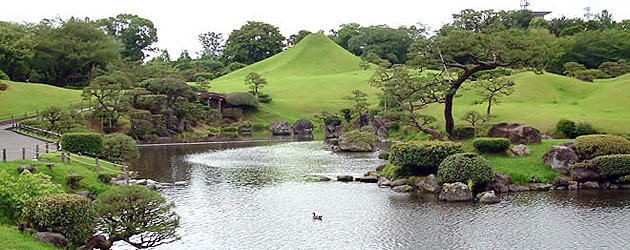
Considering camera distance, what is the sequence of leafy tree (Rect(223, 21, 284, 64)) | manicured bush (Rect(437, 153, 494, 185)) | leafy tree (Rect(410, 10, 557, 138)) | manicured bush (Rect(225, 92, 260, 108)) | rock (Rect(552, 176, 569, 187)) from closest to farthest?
manicured bush (Rect(437, 153, 494, 185)) → rock (Rect(552, 176, 569, 187)) → leafy tree (Rect(410, 10, 557, 138)) → manicured bush (Rect(225, 92, 260, 108)) → leafy tree (Rect(223, 21, 284, 64))

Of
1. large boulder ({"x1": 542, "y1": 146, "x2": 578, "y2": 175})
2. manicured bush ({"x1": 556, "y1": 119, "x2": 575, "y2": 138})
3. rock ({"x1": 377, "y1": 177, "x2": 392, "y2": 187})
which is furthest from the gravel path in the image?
manicured bush ({"x1": 556, "y1": 119, "x2": 575, "y2": 138})

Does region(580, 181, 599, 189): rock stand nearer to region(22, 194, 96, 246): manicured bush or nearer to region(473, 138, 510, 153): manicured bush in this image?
region(473, 138, 510, 153): manicured bush

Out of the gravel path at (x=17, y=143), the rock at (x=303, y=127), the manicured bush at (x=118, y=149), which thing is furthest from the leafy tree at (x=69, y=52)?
the manicured bush at (x=118, y=149)

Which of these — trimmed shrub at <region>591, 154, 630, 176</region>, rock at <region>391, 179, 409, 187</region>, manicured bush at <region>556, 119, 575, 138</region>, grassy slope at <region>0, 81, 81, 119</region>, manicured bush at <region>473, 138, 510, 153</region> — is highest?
grassy slope at <region>0, 81, 81, 119</region>

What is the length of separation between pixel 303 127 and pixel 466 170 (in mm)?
48920

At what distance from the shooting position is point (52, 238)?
15.4 meters

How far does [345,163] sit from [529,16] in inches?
3895

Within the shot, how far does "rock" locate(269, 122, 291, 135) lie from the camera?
7281cm

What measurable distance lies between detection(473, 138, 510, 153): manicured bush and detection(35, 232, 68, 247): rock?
75.2 feet

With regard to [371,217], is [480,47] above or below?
above

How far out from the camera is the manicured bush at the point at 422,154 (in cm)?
2891

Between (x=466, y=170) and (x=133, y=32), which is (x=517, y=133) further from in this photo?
(x=133, y=32)

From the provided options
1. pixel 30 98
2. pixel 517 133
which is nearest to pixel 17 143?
pixel 517 133

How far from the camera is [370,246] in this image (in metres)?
18.6
